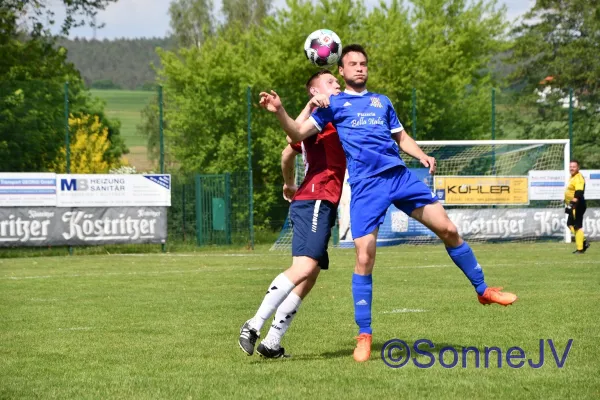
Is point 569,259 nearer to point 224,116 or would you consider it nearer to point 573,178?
point 573,178

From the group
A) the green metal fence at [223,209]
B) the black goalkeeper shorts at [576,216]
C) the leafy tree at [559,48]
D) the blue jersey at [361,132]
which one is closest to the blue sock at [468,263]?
the blue jersey at [361,132]

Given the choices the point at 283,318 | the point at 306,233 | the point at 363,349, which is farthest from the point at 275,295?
the point at 363,349

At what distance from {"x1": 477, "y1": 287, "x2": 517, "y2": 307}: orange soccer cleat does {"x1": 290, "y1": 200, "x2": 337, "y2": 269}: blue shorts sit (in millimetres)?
1140

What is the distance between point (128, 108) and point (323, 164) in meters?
44.1

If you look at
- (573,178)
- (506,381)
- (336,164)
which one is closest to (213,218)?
(573,178)

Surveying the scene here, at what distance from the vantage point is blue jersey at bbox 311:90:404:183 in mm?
7020

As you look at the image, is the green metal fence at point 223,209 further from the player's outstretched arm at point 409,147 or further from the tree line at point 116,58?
the tree line at point 116,58

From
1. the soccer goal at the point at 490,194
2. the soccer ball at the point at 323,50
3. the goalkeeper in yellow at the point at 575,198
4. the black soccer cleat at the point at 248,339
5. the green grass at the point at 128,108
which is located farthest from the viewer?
the green grass at the point at 128,108

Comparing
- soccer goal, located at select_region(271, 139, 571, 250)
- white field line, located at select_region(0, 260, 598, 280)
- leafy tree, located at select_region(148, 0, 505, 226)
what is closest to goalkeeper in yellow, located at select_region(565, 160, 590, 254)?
soccer goal, located at select_region(271, 139, 571, 250)

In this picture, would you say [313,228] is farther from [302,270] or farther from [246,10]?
[246,10]

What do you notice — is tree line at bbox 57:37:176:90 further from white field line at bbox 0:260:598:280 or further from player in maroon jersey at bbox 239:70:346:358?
player in maroon jersey at bbox 239:70:346:358

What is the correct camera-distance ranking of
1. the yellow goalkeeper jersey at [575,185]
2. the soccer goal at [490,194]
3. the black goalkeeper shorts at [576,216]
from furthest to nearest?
the soccer goal at [490,194]
the yellow goalkeeper jersey at [575,185]
the black goalkeeper shorts at [576,216]

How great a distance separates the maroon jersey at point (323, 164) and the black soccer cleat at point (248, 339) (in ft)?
3.37

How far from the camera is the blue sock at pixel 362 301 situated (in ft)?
22.7
